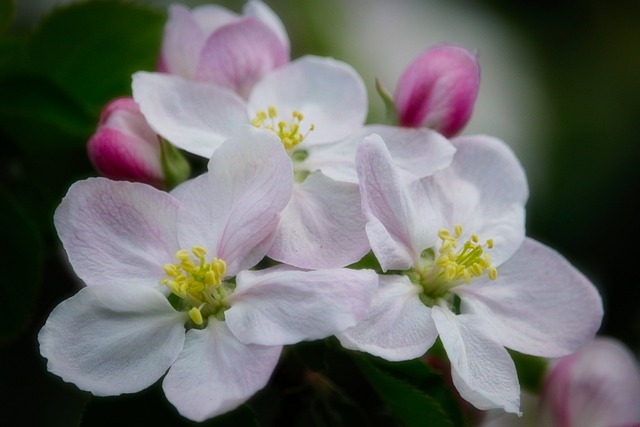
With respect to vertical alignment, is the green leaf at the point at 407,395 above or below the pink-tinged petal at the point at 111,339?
below

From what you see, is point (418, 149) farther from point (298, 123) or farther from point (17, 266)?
point (17, 266)

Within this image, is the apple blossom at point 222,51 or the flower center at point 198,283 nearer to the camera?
the flower center at point 198,283

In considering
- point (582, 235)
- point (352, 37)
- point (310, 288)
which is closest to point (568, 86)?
point (582, 235)

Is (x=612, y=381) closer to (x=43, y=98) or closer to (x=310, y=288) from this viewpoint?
(x=310, y=288)

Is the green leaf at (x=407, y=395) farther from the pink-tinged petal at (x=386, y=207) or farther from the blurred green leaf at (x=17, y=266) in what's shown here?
the blurred green leaf at (x=17, y=266)

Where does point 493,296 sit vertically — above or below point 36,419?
above

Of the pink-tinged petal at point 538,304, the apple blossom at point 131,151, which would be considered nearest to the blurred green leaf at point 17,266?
the apple blossom at point 131,151
